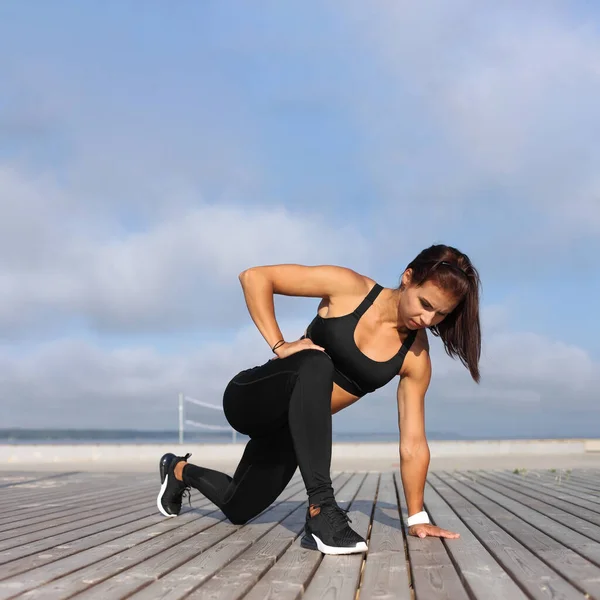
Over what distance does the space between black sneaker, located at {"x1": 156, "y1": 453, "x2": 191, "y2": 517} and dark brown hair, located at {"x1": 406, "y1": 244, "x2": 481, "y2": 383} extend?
164cm

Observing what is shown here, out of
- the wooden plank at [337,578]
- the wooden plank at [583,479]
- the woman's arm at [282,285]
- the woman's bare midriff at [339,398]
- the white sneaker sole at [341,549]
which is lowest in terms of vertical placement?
the wooden plank at [337,578]

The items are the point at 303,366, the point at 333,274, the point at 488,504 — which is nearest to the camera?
the point at 303,366

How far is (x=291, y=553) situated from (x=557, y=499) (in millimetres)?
2936

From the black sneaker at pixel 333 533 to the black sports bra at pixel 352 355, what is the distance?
591 mm

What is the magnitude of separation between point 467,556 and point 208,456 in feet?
38.0

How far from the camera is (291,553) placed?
281 centimetres

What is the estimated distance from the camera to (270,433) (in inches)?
134

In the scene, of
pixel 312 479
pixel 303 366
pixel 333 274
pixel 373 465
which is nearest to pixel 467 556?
pixel 312 479

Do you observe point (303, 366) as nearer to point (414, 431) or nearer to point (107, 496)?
point (414, 431)

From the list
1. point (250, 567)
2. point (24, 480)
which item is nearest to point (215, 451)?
point (24, 480)

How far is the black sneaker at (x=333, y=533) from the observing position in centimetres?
273

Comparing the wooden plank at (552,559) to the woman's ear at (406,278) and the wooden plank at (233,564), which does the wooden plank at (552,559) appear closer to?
the wooden plank at (233,564)

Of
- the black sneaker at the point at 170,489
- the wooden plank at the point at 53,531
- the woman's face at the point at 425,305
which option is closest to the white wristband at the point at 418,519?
the woman's face at the point at 425,305

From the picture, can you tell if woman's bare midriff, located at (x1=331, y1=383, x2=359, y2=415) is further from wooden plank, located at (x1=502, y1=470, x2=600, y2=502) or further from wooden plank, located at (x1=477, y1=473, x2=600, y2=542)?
wooden plank, located at (x1=502, y1=470, x2=600, y2=502)
